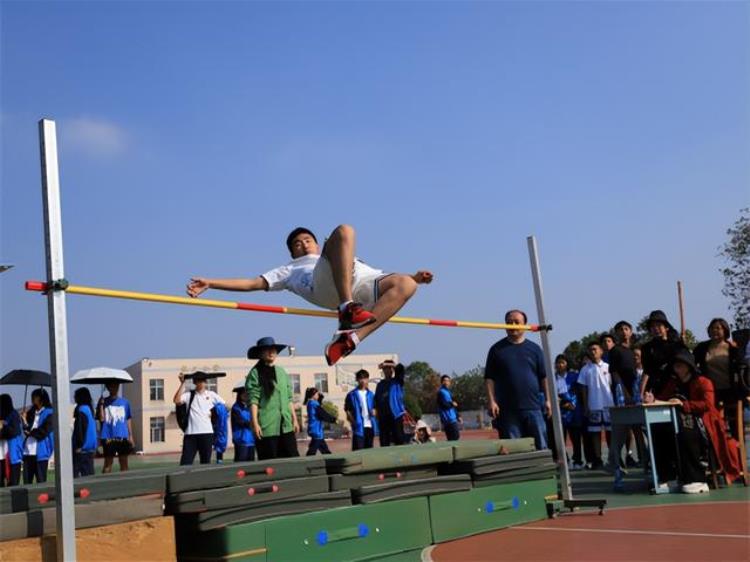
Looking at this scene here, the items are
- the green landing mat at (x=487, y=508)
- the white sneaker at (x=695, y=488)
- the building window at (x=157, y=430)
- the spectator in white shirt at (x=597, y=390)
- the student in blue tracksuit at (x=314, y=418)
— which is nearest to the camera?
the green landing mat at (x=487, y=508)

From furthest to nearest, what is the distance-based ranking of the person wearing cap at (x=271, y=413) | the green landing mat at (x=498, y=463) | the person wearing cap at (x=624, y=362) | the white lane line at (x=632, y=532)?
1. the person wearing cap at (x=624, y=362)
2. the person wearing cap at (x=271, y=413)
3. the green landing mat at (x=498, y=463)
4. the white lane line at (x=632, y=532)

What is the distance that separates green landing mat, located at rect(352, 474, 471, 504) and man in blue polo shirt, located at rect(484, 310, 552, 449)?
1582 millimetres

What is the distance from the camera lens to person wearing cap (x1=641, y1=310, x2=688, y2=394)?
8.48m

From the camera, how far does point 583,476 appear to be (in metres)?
10.2

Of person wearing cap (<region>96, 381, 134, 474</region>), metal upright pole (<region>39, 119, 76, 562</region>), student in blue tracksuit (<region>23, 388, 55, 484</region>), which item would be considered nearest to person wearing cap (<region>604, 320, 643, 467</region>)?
person wearing cap (<region>96, 381, 134, 474</region>)

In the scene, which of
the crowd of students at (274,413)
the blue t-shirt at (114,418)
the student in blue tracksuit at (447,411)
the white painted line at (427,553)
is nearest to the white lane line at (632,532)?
the white painted line at (427,553)

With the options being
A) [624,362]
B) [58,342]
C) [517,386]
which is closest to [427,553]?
[517,386]

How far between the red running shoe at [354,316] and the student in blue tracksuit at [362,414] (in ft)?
23.6

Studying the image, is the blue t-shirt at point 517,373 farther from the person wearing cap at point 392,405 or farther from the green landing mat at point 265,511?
the person wearing cap at point 392,405

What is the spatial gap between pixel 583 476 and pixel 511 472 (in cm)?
407

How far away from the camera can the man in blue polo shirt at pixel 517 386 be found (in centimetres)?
742

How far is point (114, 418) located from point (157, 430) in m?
57.0

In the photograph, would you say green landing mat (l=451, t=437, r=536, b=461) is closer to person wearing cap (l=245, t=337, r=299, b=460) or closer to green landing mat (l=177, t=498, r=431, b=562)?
green landing mat (l=177, t=498, r=431, b=562)

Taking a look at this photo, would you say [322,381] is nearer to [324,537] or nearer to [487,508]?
[487,508]
